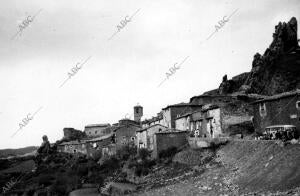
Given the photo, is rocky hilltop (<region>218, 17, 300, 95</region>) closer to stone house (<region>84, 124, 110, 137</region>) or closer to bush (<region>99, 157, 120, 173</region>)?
bush (<region>99, 157, 120, 173</region>)

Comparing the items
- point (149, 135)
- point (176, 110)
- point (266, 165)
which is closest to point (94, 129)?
point (176, 110)

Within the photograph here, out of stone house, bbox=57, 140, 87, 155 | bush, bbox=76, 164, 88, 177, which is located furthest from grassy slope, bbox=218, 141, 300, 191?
stone house, bbox=57, 140, 87, 155

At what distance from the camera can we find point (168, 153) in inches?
1567

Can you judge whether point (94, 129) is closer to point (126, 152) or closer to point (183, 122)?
point (126, 152)

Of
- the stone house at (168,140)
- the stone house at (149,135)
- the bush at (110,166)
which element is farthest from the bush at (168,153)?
the bush at (110,166)

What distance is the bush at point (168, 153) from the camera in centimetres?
3956

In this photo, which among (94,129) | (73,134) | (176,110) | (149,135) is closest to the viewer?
(149,135)

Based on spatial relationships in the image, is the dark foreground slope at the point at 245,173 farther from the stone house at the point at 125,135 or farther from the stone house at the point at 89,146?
the stone house at the point at 89,146

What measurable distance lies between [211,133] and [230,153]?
14.1 metres

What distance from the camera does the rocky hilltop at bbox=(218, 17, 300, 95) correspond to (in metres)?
68.9

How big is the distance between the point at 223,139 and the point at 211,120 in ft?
32.2

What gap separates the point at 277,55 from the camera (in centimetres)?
7069

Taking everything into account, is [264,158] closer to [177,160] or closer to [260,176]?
[260,176]

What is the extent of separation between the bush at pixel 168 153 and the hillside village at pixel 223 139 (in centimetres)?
13
